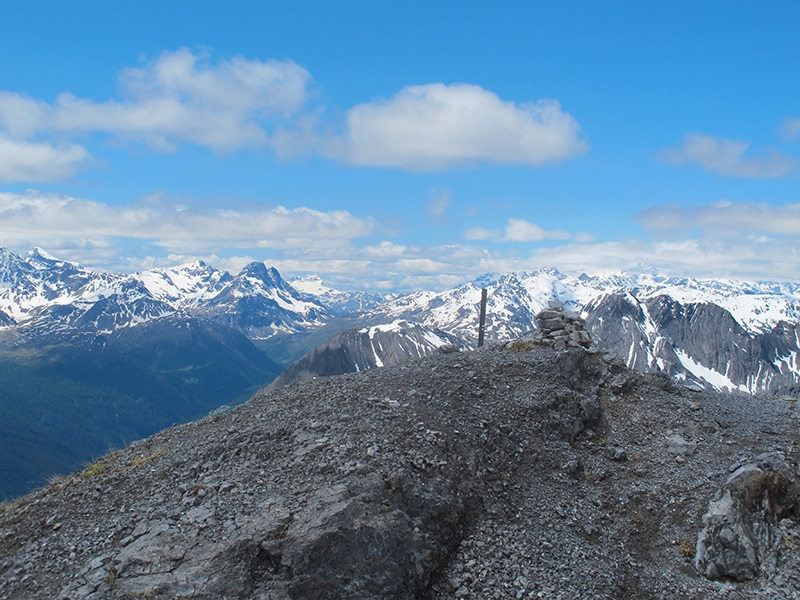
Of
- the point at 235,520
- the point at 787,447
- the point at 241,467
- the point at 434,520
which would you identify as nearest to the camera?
the point at 235,520

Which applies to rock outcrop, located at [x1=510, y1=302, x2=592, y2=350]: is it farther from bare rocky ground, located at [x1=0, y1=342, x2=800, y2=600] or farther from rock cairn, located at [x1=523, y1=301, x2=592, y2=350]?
bare rocky ground, located at [x1=0, y1=342, x2=800, y2=600]

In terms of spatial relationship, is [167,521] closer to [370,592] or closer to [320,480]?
A: [320,480]

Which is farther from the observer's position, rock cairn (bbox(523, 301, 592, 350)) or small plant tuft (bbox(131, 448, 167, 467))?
rock cairn (bbox(523, 301, 592, 350))

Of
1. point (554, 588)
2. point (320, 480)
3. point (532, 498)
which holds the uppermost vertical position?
point (320, 480)

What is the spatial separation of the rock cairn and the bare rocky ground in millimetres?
6802

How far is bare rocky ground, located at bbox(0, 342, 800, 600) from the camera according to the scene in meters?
15.3

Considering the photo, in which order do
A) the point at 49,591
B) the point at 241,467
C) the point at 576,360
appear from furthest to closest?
the point at 576,360 < the point at 241,467 < the point at 49,591

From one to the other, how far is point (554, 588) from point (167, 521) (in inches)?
503

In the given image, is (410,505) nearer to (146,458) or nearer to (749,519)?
(146,458)

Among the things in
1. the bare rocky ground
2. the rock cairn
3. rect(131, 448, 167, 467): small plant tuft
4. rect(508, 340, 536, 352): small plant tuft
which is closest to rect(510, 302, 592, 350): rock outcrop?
the rock cairn

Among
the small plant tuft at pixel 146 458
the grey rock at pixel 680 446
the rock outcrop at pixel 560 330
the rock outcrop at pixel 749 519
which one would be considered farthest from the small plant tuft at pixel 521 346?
the small plant tuft at pixel 146 458

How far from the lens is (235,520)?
16.3 m

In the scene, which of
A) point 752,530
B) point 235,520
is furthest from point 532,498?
point 235,520

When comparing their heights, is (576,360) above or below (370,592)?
above
